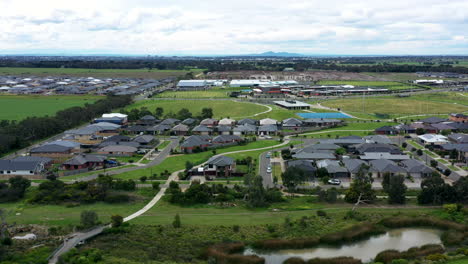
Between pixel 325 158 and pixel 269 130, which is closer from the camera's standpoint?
pixel 325 158

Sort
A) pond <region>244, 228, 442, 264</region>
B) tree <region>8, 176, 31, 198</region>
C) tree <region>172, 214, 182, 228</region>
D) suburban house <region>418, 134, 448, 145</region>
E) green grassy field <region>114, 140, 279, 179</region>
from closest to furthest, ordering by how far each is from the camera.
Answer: pond <region>244, 228, 442, 264</region>, tree <region>172, 214, 182, 228</region>, tree <region>8, 176, 31, 198</region>, green grassy field <region>114, 140, 279, 179</region>, suburban house <region>418, 134, 448, 145</region>

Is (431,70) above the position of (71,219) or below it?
above

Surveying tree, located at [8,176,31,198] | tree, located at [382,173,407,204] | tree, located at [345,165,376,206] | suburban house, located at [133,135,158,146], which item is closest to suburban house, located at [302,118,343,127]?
suburban house, located at [133,135,158,146]

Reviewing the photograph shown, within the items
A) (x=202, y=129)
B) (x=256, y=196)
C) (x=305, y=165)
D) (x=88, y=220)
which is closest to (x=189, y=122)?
(x=202, y=129)

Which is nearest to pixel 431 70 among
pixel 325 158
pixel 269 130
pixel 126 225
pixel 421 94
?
pixel 421 94

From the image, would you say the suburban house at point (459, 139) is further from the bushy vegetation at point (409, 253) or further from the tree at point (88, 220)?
the tree at point (88, 220)

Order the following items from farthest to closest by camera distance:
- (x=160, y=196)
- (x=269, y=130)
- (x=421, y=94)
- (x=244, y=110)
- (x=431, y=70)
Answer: (x=431, y=70) < (x=421, y=94) < (x=244, y=110) < (x=269, y=130) < (x=160, y=196)

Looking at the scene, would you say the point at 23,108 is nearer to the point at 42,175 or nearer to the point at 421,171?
the point at 42,175

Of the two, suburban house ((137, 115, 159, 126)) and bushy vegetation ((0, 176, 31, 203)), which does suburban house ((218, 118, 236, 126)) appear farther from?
bushy vegetation ((0, 176, 31, 203))
